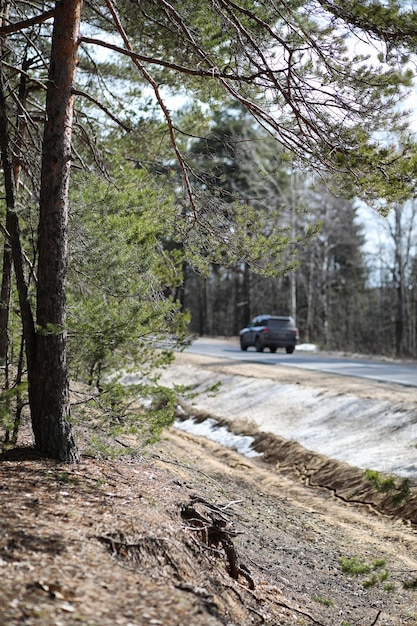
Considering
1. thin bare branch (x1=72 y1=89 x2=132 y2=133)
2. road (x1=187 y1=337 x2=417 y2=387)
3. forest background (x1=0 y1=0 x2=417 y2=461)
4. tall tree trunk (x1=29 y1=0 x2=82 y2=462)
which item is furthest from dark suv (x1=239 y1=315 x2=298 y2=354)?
tall tree trunk (x1=29 y1=0 x2=82 y2=462)

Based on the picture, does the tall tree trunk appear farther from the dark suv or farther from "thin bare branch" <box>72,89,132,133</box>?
the dark suv

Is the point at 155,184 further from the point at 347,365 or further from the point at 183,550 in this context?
the point at 347,365

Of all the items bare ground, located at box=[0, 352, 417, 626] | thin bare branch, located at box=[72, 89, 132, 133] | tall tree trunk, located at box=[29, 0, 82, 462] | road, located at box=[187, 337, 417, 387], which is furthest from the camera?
road, located at box=[187, 337, 417, 387]

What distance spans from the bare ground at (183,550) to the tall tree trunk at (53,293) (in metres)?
0.36

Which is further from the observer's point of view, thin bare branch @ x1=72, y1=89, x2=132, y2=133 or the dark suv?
the dark suv

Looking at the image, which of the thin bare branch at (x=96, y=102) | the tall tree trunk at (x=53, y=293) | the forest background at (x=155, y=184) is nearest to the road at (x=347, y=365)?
the forest background at (x=155, y=184)

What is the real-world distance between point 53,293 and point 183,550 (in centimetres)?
269

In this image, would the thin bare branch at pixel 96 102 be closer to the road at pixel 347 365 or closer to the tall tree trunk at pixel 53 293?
the tall tree trunk at pixel 53 293

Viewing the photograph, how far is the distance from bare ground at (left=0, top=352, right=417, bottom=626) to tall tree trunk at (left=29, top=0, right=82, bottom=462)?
0.36m

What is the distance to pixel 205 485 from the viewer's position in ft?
31.4

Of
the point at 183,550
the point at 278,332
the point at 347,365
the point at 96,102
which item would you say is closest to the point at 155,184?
the point at 96,102

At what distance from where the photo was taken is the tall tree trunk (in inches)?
264

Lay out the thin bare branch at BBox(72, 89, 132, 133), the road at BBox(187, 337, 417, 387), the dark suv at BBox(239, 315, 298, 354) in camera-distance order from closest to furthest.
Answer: the thin bare branch at BBox(72, 89, 132, 133), the road at BBox(187, 337, 417, 387), the dark suv at BBox(239, 315, 298, 354)

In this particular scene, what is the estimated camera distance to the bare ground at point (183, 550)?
4.19 metres
